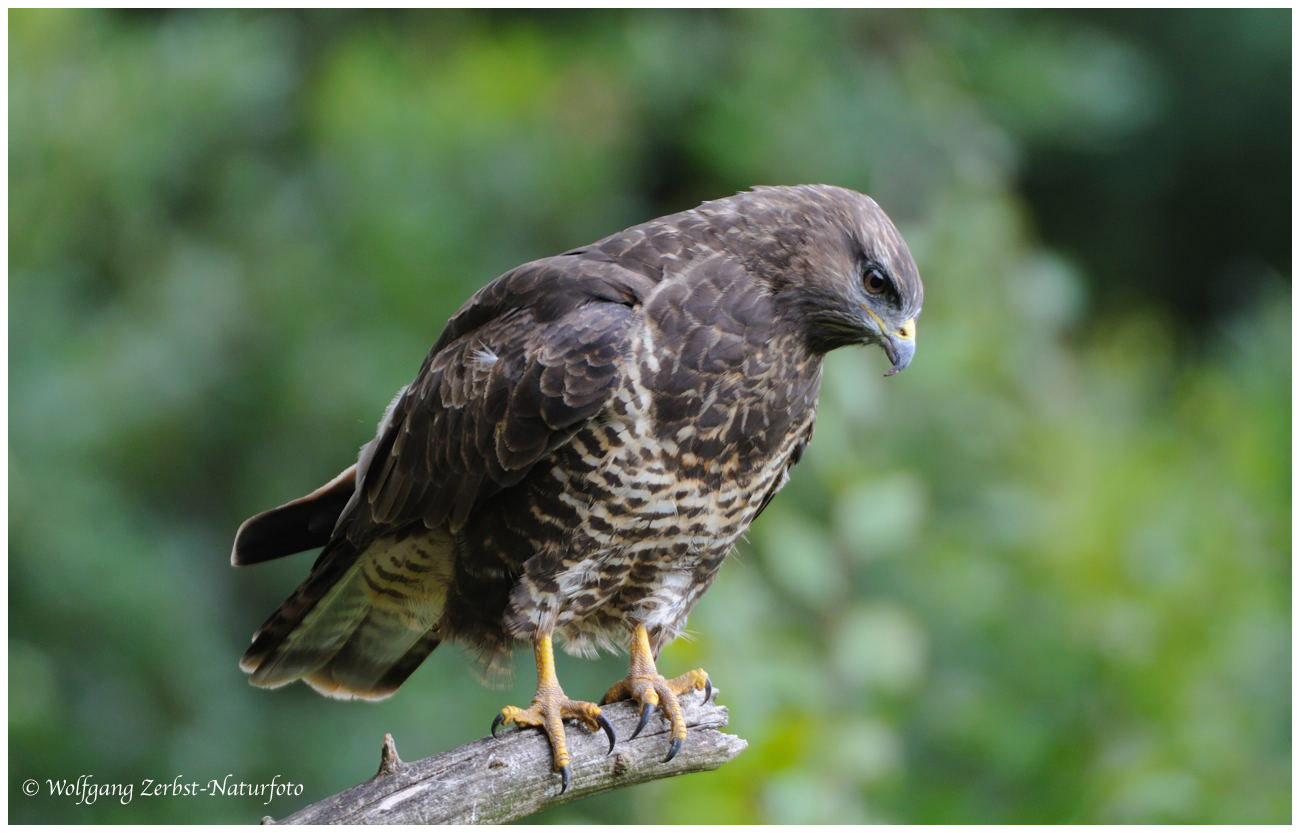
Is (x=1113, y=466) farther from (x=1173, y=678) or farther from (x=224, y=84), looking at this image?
(x=224, y=84)

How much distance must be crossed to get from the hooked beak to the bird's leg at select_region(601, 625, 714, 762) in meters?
0.81

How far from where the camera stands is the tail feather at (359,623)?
3.38 meters

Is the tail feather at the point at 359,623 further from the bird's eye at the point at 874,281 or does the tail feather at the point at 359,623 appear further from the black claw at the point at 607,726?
the bird's eye at the point at 874,281

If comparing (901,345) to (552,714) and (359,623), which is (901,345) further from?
(359,623)

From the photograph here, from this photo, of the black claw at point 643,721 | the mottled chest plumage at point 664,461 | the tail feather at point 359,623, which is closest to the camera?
the mottled chest plumage at point 664,461

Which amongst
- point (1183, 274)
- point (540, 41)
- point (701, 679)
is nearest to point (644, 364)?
point (701, 679)

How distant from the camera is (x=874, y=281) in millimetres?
3025

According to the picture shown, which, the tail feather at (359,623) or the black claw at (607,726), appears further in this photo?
the tail feather at (359,623)

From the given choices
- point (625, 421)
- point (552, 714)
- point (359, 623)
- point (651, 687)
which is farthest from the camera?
point (359, 623)

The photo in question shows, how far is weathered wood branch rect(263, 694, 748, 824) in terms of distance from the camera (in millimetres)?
2852
